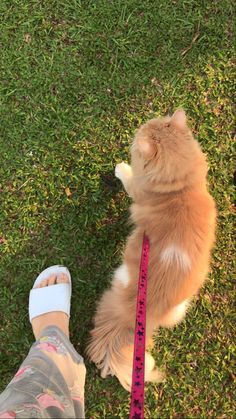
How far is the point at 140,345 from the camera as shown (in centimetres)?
164

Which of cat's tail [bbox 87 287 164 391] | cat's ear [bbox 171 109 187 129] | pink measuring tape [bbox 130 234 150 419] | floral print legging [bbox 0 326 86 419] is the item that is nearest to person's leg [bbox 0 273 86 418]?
floral print legging [bbox 0 326 86 419]

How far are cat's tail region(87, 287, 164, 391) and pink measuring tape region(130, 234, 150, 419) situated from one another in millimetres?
268

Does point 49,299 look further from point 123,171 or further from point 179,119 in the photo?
point 179,119

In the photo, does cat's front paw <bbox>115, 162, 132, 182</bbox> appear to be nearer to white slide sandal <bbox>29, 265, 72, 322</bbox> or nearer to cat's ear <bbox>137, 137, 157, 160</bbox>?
cat's ear <bbox>137, 137, 157, 160</bbox>

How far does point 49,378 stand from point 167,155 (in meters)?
1.37

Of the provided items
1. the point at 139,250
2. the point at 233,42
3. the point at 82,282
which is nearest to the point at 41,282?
the point at 82,282

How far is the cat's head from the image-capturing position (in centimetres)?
201

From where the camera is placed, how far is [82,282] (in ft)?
9.18

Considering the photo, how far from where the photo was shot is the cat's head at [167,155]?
6.59 feet

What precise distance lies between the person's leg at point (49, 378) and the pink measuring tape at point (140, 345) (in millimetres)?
483

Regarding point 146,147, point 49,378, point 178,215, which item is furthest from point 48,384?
point 146,147

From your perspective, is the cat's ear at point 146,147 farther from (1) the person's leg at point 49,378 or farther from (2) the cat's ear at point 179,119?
(1) the person's leg at point 49,378

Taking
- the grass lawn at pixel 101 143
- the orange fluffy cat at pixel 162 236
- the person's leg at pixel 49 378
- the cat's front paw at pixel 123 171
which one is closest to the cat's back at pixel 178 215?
the orange fluffy cat at pixel 162 236

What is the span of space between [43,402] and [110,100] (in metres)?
2.12
